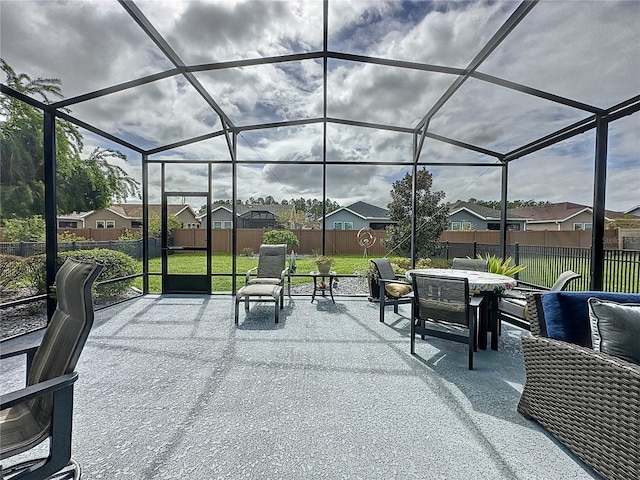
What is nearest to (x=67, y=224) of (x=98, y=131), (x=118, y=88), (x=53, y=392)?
(x=98, y=131)

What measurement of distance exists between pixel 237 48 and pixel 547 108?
4.01m

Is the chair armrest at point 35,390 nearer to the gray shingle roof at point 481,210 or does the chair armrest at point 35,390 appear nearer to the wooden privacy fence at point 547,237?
the wooden privacy fence at point 547,237

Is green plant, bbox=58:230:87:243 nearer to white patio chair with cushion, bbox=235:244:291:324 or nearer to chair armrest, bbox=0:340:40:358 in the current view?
white patio chair with cushion, bbox=235:244:291:324

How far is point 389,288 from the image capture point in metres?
5.30

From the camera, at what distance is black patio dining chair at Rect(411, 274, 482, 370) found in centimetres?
310

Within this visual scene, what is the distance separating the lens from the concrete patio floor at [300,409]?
5.87 ft

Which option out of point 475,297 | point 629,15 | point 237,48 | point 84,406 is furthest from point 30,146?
point 629,15

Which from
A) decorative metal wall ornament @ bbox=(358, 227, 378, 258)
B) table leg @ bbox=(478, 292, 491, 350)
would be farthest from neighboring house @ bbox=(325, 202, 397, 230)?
table leg @ bbox=(478, 292, 491, 350)

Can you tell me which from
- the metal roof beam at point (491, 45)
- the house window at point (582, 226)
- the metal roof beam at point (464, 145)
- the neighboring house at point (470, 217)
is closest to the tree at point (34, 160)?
the metal roof beam at point (491, 45)

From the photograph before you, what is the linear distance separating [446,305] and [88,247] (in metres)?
5.32

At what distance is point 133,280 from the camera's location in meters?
6.10

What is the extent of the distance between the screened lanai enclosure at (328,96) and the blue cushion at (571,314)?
238 cm

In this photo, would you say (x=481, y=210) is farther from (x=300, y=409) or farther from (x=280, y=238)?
(x=300, y=409)

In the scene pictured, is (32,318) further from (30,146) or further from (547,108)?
(547,108)
